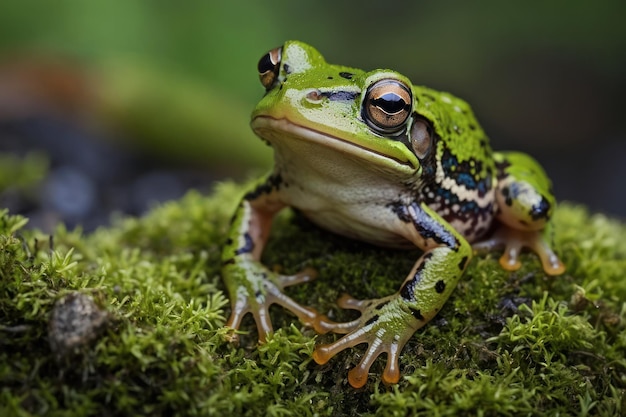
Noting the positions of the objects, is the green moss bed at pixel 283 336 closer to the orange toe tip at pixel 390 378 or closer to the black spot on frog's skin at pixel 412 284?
the orange toe tip at pixel 390 378

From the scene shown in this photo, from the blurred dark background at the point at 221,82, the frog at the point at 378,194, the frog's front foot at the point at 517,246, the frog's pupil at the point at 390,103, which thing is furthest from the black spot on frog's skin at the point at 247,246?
the blurred dark background at the point at 221,82

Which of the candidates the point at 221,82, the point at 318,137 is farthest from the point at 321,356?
the point at 221,82

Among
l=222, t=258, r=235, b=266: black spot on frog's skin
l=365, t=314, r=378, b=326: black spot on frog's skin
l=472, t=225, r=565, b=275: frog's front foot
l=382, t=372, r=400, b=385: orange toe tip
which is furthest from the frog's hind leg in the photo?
l=222, t=258, r=235, b=266: black spot on frog's skin

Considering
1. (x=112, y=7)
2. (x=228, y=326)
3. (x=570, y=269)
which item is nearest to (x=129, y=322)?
(x=228, y=326)

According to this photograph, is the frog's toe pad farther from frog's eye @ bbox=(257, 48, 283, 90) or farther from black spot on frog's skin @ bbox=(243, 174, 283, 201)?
frog's eye @ bbox=(257, 48, 283, 90)

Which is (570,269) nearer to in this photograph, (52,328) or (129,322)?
(129,322)

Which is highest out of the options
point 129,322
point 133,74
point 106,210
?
point 129,322
